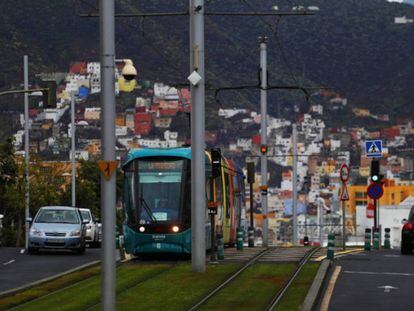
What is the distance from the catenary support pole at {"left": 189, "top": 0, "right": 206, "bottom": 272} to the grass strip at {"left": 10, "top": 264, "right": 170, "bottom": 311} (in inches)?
46.8

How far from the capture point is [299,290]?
26.2 m

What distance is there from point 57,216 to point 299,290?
62.1 ft

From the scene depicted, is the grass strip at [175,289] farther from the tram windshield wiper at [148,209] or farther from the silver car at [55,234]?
the silver car at [55,234]

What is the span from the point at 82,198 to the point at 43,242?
52269mm

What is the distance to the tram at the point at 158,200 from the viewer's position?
120 ft

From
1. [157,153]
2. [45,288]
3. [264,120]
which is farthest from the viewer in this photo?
[264,120]

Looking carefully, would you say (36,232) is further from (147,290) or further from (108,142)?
(108,142)

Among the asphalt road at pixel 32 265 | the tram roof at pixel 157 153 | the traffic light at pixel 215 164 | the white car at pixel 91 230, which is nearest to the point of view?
the asphalt road at pixel 32 265

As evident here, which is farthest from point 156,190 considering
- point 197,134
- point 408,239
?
point 408,239

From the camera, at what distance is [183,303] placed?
24406 millimetres

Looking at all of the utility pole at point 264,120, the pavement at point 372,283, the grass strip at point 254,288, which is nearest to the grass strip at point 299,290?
the grass strip at point 254,288

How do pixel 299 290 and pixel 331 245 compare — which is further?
pixel 331 245

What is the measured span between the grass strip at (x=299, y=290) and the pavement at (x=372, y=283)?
0.49 meters

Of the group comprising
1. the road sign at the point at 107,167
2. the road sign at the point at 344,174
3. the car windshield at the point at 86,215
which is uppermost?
the road sign at the point at 344,174
